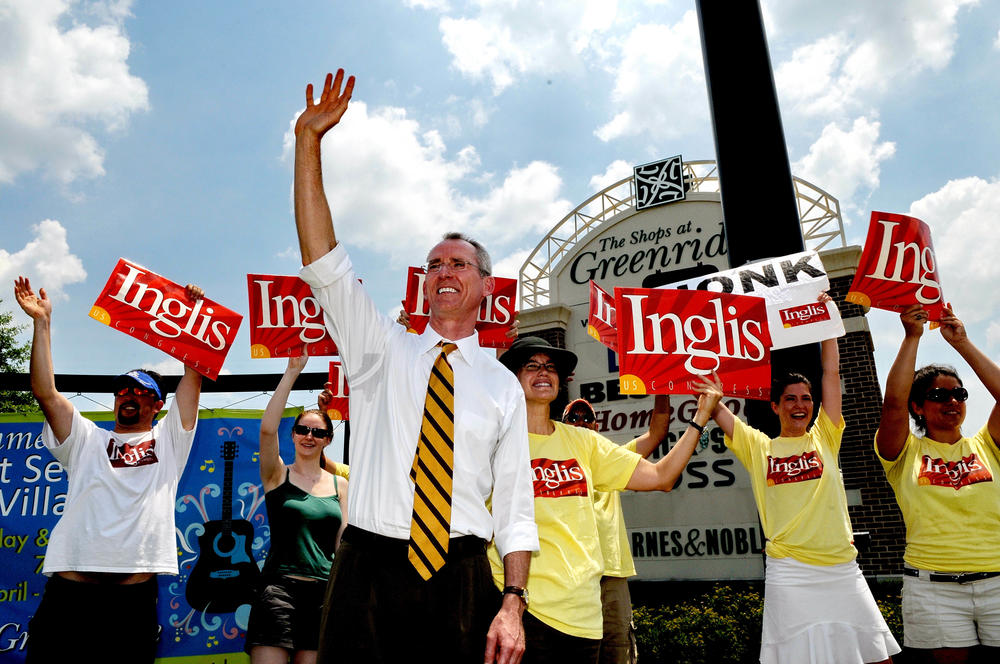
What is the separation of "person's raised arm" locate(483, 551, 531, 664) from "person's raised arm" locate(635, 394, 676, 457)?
238cm

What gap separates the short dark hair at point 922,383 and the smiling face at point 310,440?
3.94 metres

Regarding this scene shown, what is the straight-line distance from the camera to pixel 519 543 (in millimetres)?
2188

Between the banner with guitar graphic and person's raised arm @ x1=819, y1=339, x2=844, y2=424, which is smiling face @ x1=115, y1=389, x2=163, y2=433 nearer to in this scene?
the banner with guitar graphic

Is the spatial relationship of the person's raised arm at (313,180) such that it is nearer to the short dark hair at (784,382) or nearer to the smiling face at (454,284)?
the smiling face at (454,284)

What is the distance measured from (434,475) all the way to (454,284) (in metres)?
0.70

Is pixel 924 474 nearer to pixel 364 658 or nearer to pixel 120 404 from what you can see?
pixel 364 658

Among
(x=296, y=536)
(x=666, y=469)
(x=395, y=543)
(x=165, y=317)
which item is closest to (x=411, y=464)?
(x=395, y=543)

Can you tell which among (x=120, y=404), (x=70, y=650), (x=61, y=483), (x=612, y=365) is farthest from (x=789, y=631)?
(x=612, y=365)

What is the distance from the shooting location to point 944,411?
4.23 meters

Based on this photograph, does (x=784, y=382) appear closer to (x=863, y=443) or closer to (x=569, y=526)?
(x=569, y=526)

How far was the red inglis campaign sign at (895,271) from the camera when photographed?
459cm

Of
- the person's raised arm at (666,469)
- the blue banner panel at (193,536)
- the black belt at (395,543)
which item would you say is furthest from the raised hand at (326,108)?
the blue banner panel at (193,536)

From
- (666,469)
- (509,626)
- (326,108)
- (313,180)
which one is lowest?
(509,626)

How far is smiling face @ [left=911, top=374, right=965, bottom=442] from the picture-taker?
4.23 m
